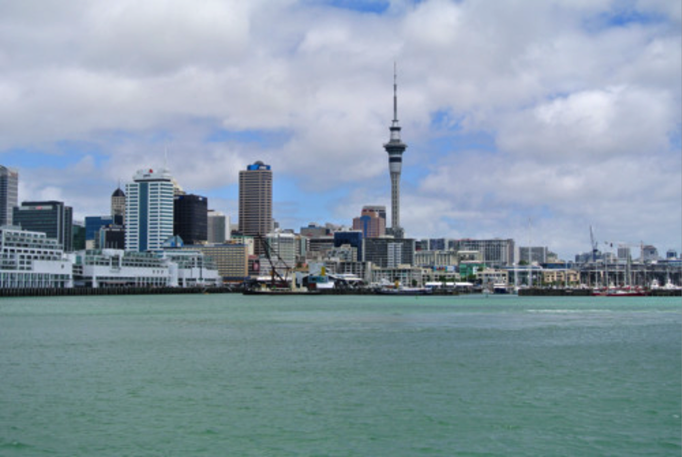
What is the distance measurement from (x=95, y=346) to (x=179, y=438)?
2974 cm

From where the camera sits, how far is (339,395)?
3488cm

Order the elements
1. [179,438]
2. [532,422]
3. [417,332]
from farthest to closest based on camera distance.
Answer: [417,332]
[532,422]
[179,438]

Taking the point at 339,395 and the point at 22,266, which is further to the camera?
the point at 22,266

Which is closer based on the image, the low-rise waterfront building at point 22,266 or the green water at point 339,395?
the green water at point 339,395

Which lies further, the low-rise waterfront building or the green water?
the low-rise waterfront building

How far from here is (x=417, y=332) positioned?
68.6 meters

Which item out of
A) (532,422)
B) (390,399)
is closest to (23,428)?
(390,399)

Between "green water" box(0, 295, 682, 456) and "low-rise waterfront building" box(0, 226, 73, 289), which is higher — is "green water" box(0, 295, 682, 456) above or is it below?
below

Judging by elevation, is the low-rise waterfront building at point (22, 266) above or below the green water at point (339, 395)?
above

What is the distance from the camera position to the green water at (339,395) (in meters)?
26.5

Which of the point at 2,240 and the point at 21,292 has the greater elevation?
the point at 2,240

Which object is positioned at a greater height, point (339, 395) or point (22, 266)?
point (22, 266)

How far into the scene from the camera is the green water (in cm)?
2645

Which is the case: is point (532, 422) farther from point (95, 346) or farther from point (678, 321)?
point (678, 321)
